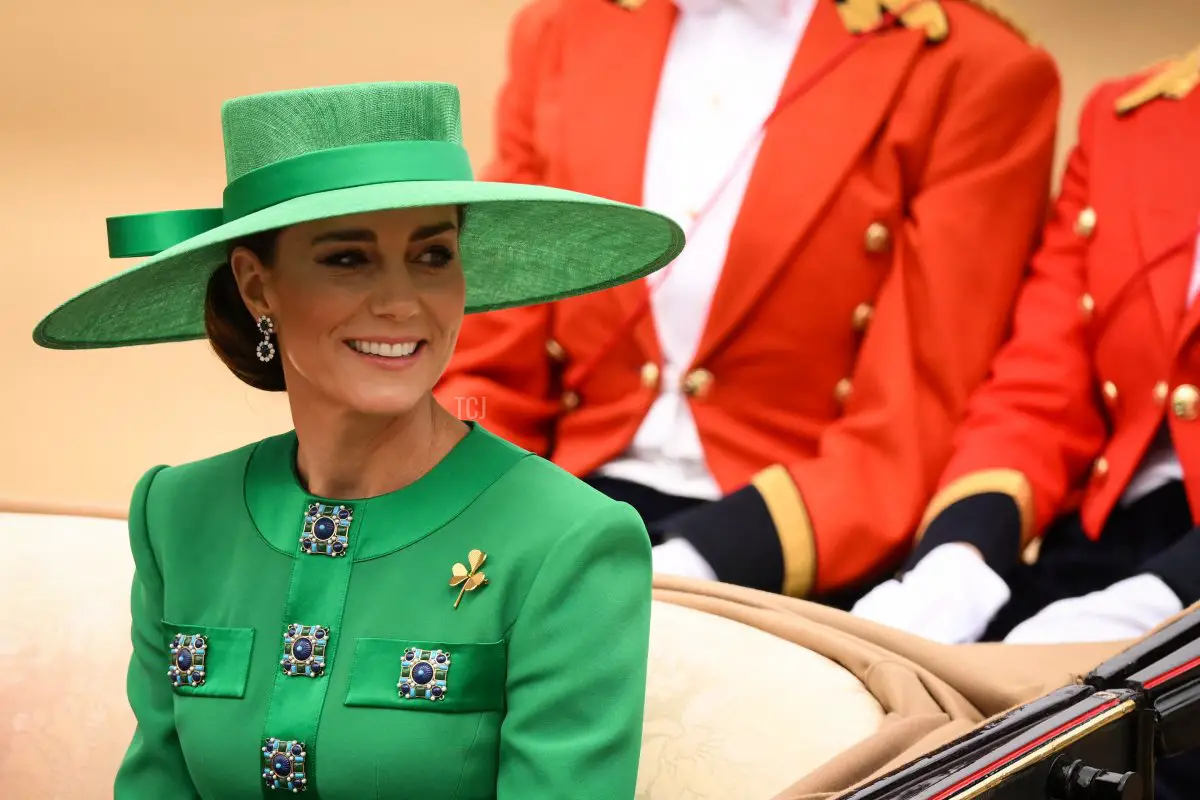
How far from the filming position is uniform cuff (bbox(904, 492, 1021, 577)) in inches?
59.1

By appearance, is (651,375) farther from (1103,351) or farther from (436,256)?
(436,256)

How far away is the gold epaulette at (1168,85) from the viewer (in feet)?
5.40

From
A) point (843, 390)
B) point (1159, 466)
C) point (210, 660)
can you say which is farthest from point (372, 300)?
point (1159, 466)

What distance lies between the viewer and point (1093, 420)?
64.4 inches

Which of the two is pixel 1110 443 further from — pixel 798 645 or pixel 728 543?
pixel 798 645

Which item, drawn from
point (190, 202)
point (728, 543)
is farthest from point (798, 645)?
point (190, 202)

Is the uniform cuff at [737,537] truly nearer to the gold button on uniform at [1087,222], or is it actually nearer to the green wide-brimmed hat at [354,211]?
the gold button on uniform at [1087,222]

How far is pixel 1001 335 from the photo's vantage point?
1646 mm

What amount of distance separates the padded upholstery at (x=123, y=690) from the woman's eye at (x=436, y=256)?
0.46 meters

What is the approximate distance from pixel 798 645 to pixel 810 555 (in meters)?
0.28

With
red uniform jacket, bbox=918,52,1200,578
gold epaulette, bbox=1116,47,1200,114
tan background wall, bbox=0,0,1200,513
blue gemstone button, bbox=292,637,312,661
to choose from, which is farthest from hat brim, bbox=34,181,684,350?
tan background wall, bbox=0,0,1200,513

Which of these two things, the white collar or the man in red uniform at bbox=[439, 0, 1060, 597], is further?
the white collar

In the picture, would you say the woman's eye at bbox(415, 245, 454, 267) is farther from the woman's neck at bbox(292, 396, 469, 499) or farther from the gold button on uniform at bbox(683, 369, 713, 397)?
the gold button on uniform at bbox(683, 369, 713, 397)

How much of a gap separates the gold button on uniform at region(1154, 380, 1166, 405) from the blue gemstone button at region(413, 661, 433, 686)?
0.88 metres
